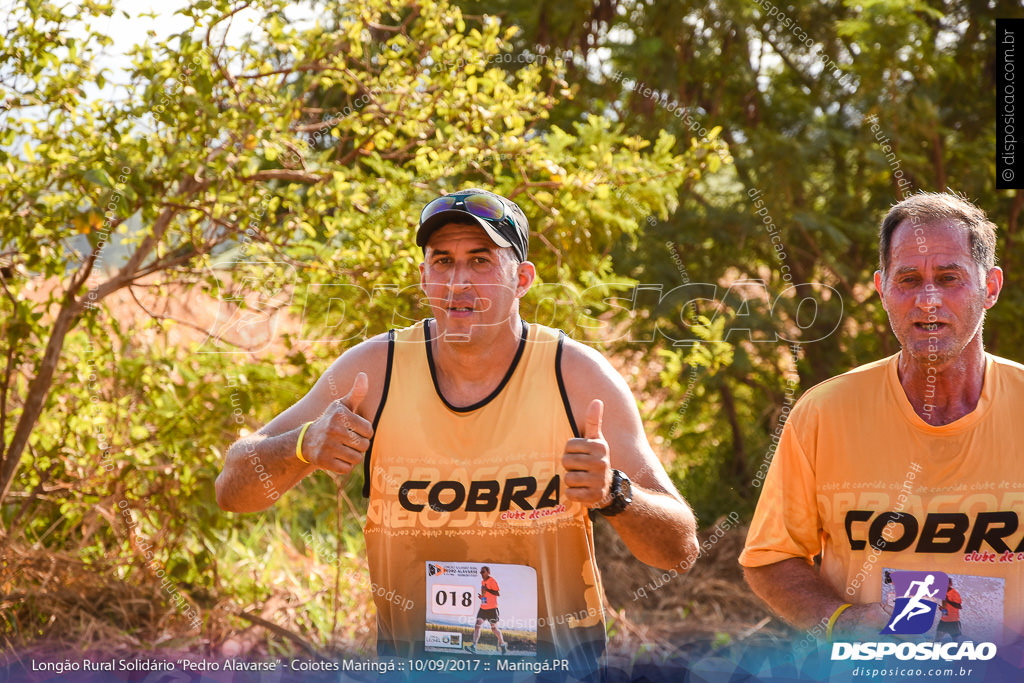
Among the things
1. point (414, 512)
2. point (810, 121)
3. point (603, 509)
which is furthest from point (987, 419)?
point (810, 121)

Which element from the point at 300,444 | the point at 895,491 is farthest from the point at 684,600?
the point at 300,444

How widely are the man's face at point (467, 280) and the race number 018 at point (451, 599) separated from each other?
672mm

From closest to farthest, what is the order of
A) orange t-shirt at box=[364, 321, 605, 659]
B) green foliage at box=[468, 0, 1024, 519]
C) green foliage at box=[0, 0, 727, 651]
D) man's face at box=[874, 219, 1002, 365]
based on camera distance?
1. man's face at box=[874, 219, 1002, 365]
2. orange t-shirt at box=[364, 321, 605, 659]
3. green foliage at box=[0, 0, 727, 651]
4. green foliage at box=[468, 0, 1024, 519]

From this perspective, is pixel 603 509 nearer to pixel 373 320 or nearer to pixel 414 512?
pixel 414 512

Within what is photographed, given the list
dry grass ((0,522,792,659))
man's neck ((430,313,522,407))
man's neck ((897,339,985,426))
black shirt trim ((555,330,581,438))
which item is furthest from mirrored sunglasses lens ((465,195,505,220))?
dry grass ((0,522,792,659))

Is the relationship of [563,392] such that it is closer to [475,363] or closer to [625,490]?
[475,363]

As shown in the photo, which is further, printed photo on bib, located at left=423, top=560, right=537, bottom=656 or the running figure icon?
printed photo on bib, located at left=423, top=560, right=537, bottom=656

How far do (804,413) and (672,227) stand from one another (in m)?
3.60

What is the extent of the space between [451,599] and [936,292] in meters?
1.46

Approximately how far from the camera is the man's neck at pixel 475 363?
2.49 m

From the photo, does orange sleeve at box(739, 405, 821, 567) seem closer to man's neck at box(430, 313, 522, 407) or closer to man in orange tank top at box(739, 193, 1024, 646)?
man in orange tank top at box(739, 193, 1024, 646)

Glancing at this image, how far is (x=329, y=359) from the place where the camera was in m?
4.20

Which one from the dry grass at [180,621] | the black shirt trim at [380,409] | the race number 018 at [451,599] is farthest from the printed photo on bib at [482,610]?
the dry grass at [180,621]

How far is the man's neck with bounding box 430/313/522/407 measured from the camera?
8.16 ft
